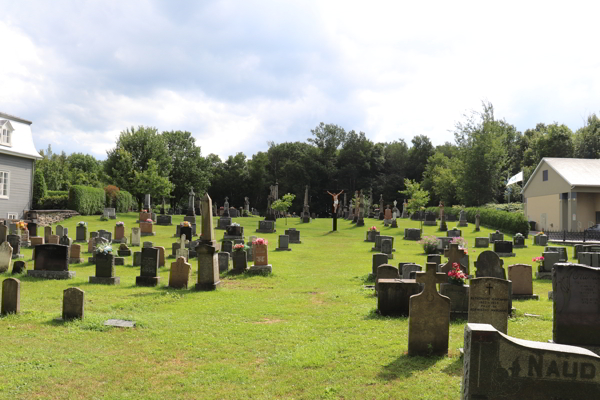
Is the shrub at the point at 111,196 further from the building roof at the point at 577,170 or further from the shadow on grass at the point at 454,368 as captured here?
the shadow on grass at the point at 454,368

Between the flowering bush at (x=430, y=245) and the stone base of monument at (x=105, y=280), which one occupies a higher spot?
the flowering bush at (x=430, y=245)

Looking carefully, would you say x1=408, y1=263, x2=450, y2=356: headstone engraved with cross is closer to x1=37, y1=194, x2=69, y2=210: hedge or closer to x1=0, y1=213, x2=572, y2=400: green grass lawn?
x1=0, y1=213, x2=572, y2=400: green grass lawn

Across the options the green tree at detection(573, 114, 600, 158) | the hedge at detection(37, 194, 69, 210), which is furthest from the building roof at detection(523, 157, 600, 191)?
the hedge at detection(37, 194, 69, 210)

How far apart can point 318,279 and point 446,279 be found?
20.5 ft

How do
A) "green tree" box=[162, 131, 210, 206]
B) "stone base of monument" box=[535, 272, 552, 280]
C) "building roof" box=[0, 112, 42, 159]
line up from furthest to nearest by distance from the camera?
1. "green tree" box=[162, 131, 210, 206]
2. "building roof" box=[0, 112, 42, 159]
3. "stone base of monument" box=[535, 272, 552, 280]

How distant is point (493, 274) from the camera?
1212 cm

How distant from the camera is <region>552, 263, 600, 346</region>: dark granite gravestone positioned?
266 inches

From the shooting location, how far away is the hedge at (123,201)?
1860 inches

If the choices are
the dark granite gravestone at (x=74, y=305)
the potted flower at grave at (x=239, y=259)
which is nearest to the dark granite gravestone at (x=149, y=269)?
the potted flower at grave at (x=239, y=259)

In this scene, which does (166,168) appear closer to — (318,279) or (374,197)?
(374,197)

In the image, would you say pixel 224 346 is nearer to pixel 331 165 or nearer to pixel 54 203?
pixel 54 203

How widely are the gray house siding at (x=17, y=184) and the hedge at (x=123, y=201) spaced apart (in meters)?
10.8

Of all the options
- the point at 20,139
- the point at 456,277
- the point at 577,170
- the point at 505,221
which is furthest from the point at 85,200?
the point at 577,170

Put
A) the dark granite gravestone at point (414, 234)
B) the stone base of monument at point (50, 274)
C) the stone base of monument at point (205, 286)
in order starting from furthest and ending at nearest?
the dark granite gravestone at point (414, 234), the stone base of monument at point (50, 274), the stone base of monument at point (205, 286)
